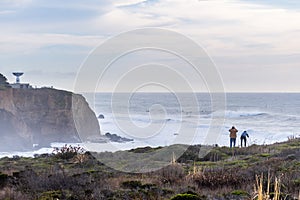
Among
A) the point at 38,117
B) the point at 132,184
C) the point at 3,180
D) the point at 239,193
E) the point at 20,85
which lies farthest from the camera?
the point at 20,85

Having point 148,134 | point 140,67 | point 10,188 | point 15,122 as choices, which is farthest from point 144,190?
point 15,122

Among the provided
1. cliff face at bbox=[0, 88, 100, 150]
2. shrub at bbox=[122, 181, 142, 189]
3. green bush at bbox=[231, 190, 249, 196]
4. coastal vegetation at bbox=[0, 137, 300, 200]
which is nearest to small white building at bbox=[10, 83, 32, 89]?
cliff face at bbox=[0, 88, 100, 150]

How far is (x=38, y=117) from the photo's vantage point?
7469cm

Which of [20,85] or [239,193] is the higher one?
[20,85]

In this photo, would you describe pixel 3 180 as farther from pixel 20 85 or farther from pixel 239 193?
pixel 20 85

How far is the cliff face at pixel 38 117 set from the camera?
224ft

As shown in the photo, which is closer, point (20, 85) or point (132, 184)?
point (132, 184)

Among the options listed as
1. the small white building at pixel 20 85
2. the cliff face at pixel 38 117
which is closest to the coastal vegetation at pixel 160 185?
the cliff face at pixel 38 117

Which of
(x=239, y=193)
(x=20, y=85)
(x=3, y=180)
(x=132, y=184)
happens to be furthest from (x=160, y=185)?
(x=20, y=85)

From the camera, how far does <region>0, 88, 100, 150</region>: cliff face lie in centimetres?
6819

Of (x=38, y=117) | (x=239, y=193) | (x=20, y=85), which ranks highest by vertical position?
(x=20, y=85)

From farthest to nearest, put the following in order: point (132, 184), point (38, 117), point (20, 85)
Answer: point (20, 85) < point (38, 117) < point (132, 184)

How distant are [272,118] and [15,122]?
1876 inches

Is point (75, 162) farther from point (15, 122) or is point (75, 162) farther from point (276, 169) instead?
point (15, 122)
